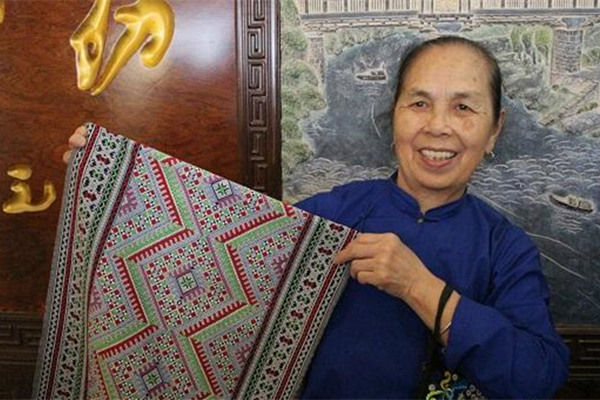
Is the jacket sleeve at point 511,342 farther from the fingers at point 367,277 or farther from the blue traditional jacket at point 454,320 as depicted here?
the fingers at point 367,277

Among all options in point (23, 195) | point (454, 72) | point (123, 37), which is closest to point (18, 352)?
point (23, 195)

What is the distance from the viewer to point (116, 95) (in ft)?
6.54

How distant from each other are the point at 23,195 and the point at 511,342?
176cm

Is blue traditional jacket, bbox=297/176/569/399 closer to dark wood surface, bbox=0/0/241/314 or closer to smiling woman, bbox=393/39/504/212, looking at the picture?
smiling woman, bbox=393/39/504/212

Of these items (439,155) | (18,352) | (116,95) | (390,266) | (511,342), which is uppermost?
(116,95)

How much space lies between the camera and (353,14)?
1866mm

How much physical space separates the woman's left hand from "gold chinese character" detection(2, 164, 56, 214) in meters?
1.40

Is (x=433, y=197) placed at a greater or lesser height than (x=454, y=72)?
lesser

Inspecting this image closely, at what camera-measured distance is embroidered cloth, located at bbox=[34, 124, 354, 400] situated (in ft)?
4.08

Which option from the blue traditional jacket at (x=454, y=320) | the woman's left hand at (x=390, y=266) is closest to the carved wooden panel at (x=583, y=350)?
the blue traditional jacket at (x=454, y=320)

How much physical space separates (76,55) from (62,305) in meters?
1.04

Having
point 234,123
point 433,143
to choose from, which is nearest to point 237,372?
point 433,143

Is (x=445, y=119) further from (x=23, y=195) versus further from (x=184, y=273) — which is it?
(x=23, y=195)

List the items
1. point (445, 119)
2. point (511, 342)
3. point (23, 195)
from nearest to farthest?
point (511, 342), point (445, 119), point (23, 195)
